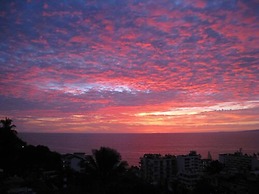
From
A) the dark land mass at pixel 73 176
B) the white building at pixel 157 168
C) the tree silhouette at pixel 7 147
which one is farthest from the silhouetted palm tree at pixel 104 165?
the white building at pixel 157 168

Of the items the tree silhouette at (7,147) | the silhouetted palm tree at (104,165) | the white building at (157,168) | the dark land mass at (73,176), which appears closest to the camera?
the dark land mass at (73,176)

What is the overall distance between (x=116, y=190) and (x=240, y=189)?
20.0m

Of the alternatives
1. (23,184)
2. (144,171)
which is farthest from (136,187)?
(144,171)

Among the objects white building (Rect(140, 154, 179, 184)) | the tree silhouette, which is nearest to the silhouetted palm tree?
the tree silhouette

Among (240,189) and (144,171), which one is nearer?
(240,189)

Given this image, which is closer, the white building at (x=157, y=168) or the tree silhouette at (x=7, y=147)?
the tree silhouette at (x=7, y=147)

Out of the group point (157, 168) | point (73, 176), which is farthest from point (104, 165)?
point (157, 168)

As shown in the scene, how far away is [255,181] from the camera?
31594 mm

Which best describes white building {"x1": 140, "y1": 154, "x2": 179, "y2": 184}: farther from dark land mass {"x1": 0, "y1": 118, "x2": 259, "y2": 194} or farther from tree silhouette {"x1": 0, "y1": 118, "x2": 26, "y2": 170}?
tree silhouette {"x1": 0, "y1": 118, "x2": 26, "y2": 170}

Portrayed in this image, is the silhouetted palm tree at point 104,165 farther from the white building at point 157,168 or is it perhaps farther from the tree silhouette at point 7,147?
the white building at point 157,168

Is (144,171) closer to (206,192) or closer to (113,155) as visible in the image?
(206,192)

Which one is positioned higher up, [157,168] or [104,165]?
[104,165]

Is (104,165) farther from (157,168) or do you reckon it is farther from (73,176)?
(157,168)

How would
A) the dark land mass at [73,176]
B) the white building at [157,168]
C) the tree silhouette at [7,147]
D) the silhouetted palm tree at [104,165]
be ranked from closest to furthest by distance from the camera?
the dark land mass at [73,176] < the silhouetted palm tree at [104,165] < the tree silhouette at [7,147] < the white building at [157,168]
